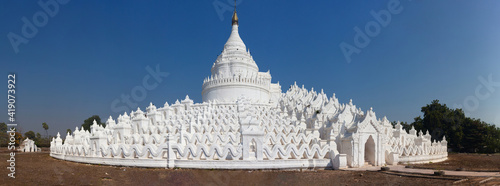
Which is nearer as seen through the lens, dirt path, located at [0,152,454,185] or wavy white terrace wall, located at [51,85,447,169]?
dirt path, located at [0,152,454,185]

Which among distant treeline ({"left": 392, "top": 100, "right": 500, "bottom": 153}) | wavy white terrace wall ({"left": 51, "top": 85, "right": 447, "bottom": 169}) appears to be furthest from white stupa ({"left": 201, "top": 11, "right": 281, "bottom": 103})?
distant treeline ({"left": 392, "top": 100, "right": 500, "bottom": 153})

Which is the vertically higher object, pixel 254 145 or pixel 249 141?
pixel 249 141

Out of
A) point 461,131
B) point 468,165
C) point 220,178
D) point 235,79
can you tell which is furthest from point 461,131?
point 220,178

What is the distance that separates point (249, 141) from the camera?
15875 mm

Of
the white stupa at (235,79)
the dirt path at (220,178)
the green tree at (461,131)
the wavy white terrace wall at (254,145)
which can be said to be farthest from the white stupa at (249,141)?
the green tree at (461,131)

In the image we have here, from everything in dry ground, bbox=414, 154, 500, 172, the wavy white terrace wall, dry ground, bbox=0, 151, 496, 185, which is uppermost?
the wavy white terrace wall

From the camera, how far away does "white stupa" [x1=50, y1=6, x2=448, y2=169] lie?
52.7 ft

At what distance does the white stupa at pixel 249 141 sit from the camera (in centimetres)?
1606

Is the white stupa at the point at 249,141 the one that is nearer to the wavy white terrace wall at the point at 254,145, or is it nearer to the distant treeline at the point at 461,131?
the wavy white terrace wall at the point at 254,145

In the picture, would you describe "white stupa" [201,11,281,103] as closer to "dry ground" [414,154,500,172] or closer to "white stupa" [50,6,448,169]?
"white stupa" [50,6,448,169]

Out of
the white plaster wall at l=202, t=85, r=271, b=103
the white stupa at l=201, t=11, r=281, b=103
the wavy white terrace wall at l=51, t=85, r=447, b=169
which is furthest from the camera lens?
the white stupa at l=201, t=11, r=281, b=103

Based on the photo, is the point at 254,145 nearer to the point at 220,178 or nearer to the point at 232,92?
the point at 220,178

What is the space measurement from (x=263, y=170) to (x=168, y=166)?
219 inches

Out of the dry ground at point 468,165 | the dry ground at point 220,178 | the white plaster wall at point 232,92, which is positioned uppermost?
the white plaster wall at point 232,92
